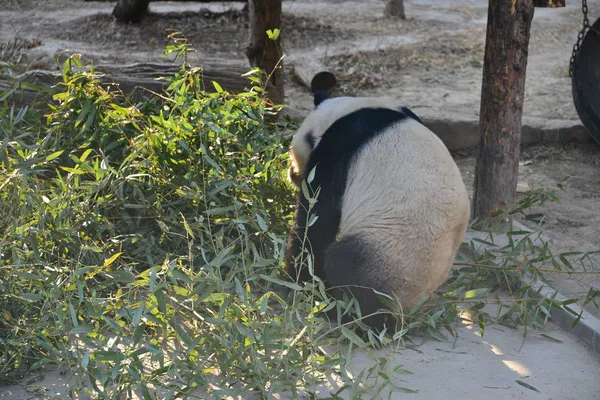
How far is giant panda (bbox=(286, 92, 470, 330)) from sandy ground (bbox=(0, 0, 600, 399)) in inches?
15.6

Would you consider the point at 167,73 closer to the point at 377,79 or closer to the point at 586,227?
the point at 586,227

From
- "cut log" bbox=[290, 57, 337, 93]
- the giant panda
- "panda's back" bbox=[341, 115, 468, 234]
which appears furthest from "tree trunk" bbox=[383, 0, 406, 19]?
"panda's back" bbox=[341, 115, 468, 234]

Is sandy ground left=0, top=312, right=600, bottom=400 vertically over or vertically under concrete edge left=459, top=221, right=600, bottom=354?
under

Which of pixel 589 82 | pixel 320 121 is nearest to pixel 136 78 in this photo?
pixel 320 121

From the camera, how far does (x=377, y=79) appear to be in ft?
31.0

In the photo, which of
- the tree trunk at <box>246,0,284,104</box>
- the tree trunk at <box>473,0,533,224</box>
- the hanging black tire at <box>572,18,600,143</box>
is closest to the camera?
the tree trunk at <box>473,0,533,224</box>

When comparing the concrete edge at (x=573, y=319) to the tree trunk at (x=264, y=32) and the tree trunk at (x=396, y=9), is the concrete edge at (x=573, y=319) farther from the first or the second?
the tree trunk at (x=396, y=9)

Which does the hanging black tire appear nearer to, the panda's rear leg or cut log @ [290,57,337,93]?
cut log @ [290,57,337,93]

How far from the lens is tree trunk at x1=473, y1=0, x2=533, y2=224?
195 inches

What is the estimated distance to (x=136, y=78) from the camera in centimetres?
537

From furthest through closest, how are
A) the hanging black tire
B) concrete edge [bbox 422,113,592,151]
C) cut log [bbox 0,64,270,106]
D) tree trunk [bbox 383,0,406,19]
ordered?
tree trunk [bbox 383,0,406,19]
concrete edge [bbox 422,113,592,151]
the hanging black tire
cut log [bbox 0,64,270,106]

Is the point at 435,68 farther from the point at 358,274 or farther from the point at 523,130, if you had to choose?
the point at 358,274

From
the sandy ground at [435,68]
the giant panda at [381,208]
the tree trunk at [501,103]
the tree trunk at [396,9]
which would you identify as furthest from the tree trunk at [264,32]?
the tree trunk at [396,9]

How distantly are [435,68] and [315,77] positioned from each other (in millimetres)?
2365
